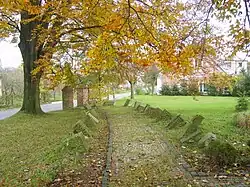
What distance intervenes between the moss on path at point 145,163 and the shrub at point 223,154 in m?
0.78

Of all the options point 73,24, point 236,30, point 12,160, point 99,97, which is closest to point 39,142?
point 12,160

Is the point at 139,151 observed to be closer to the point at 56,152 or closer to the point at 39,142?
the point at 56,152

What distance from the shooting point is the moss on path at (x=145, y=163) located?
196 inches

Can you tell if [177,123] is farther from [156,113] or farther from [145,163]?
[145,163]

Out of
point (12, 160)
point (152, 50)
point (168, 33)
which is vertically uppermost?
point (168, 33)

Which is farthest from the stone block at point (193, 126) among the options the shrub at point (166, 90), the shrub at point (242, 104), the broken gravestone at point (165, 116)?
the shrub at point (166, 90)

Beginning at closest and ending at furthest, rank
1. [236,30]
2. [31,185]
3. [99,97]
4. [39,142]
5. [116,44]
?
[31,185]
[236,30]
[39,142]
[116,44]
[99,97]

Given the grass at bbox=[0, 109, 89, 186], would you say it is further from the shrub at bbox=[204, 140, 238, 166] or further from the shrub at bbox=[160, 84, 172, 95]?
the shrub at bbox=[160, 84, 172, 95]

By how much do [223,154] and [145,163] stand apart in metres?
1.58

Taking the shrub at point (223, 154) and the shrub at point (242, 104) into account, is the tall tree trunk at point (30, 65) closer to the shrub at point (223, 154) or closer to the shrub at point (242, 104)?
the shrub at point (242, 104)

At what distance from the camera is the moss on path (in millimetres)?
4977

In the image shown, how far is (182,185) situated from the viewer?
15.7 ft

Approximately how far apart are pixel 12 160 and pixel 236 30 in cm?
620

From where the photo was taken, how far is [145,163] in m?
6.11
